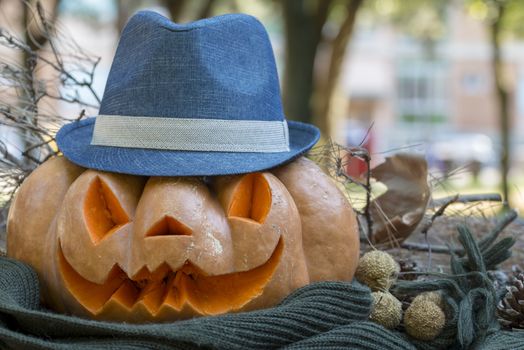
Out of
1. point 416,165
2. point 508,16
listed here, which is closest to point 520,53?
point 508,16

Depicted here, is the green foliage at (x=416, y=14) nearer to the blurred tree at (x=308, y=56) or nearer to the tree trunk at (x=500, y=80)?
the tree trunk at (x=500, y=80)

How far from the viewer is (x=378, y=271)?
1.83m

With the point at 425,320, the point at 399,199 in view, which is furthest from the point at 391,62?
the point at 425,320

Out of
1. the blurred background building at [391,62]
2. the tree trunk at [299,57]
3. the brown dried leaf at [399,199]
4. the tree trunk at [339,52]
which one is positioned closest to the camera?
the brown dried leaf at [399,199]

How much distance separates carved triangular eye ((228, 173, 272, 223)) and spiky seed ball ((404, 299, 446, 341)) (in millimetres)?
410

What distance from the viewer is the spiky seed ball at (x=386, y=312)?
1.69m

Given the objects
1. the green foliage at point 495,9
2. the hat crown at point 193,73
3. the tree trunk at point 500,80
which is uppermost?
the green foliage at point 495,9

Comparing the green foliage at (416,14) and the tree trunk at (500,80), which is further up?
the green foliage at (416,14)

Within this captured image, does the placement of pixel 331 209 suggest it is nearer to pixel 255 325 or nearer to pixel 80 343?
pixel 255 325

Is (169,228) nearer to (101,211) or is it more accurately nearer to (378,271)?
(101,211)

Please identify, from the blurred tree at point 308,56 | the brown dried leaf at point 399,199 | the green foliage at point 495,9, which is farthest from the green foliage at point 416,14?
the brown dried leaf at point 399,199

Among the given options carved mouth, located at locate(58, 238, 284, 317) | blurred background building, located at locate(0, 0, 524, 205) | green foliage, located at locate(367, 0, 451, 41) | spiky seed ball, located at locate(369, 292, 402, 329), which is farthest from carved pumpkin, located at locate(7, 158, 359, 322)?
green foliage, located at locate(367, 0, 451, 41)

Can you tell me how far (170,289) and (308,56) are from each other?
24.3ft

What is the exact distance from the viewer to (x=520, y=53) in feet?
102
